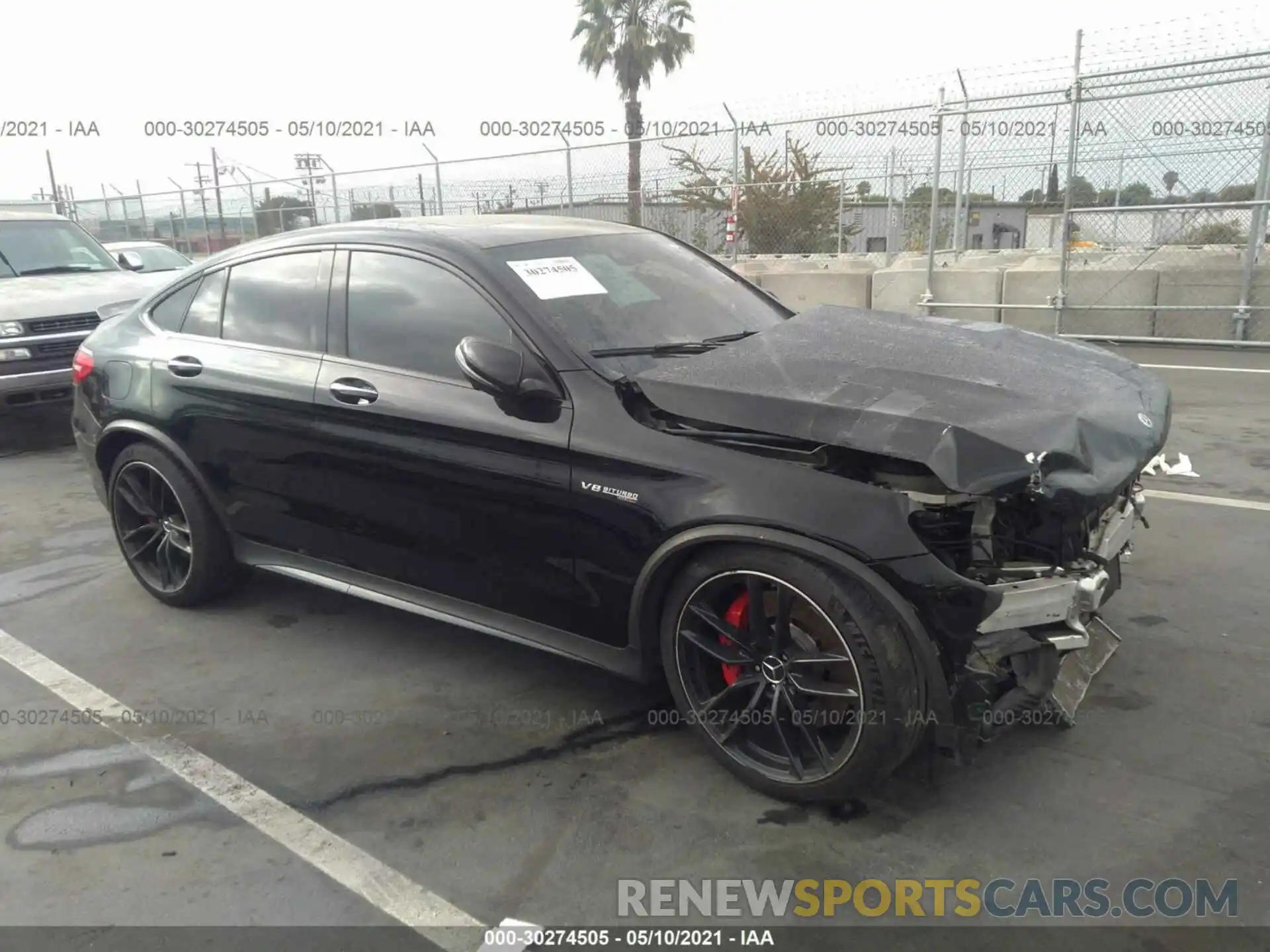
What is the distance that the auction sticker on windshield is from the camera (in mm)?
3354

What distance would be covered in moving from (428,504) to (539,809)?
1.12 metres

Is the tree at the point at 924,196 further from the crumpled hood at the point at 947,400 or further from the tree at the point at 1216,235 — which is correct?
the crumpled hood at the point at 947,400

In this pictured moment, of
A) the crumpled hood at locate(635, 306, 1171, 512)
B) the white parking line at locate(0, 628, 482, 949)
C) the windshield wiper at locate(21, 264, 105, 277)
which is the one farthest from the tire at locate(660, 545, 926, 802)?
the windshield wiper at locate(21, 264, 105, 277)

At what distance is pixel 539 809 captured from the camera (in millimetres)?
2861

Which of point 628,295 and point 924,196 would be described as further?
point 924,196

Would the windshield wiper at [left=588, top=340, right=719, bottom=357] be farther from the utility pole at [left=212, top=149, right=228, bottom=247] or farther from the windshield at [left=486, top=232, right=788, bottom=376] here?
the utility pole at [left=212, top=149, right=228, bottom=247]

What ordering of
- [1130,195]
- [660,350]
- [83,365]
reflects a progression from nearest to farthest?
[660,350], [83,365], [1130,195]

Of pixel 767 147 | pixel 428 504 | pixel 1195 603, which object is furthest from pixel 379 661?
pixel 767 147

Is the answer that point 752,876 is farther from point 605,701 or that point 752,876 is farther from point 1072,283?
point 1072,283

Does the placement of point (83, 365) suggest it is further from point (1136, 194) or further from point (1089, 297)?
point (1136, 194)

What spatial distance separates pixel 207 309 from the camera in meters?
4.28

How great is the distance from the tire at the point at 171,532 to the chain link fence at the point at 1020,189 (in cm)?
885

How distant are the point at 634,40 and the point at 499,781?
25387 mm

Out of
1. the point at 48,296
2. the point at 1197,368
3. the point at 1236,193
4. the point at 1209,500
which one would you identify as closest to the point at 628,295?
the point at 1209,500
